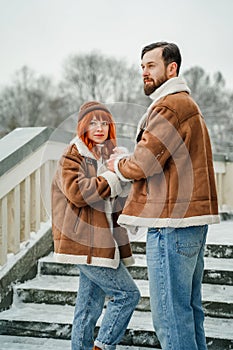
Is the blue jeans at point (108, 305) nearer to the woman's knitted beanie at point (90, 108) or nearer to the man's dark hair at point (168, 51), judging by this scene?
the woman's knitted beanie at point (90, 108)

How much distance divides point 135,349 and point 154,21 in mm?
28722

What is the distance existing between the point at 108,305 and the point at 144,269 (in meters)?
1.11

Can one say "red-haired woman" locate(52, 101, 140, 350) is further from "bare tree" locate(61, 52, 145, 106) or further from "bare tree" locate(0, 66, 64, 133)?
"bare tree" locate(0, 66, 64, 133)

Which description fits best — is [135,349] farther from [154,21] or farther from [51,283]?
[154,21]

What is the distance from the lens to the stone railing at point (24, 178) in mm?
3594

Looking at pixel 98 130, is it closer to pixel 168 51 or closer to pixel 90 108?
Answer: pixel 90 108

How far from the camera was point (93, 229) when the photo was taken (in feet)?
8.32

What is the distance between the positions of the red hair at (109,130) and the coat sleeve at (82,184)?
0.31 feet

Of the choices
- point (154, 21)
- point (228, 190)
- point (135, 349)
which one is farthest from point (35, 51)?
point (135, 349)

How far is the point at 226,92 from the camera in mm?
32125

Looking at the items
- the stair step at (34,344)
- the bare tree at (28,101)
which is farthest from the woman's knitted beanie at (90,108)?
the bare tree at (28,101)

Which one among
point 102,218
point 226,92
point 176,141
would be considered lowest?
point 226,92

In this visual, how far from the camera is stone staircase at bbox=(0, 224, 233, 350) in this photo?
3066 mm

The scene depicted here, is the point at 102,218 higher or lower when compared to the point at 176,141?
lower
